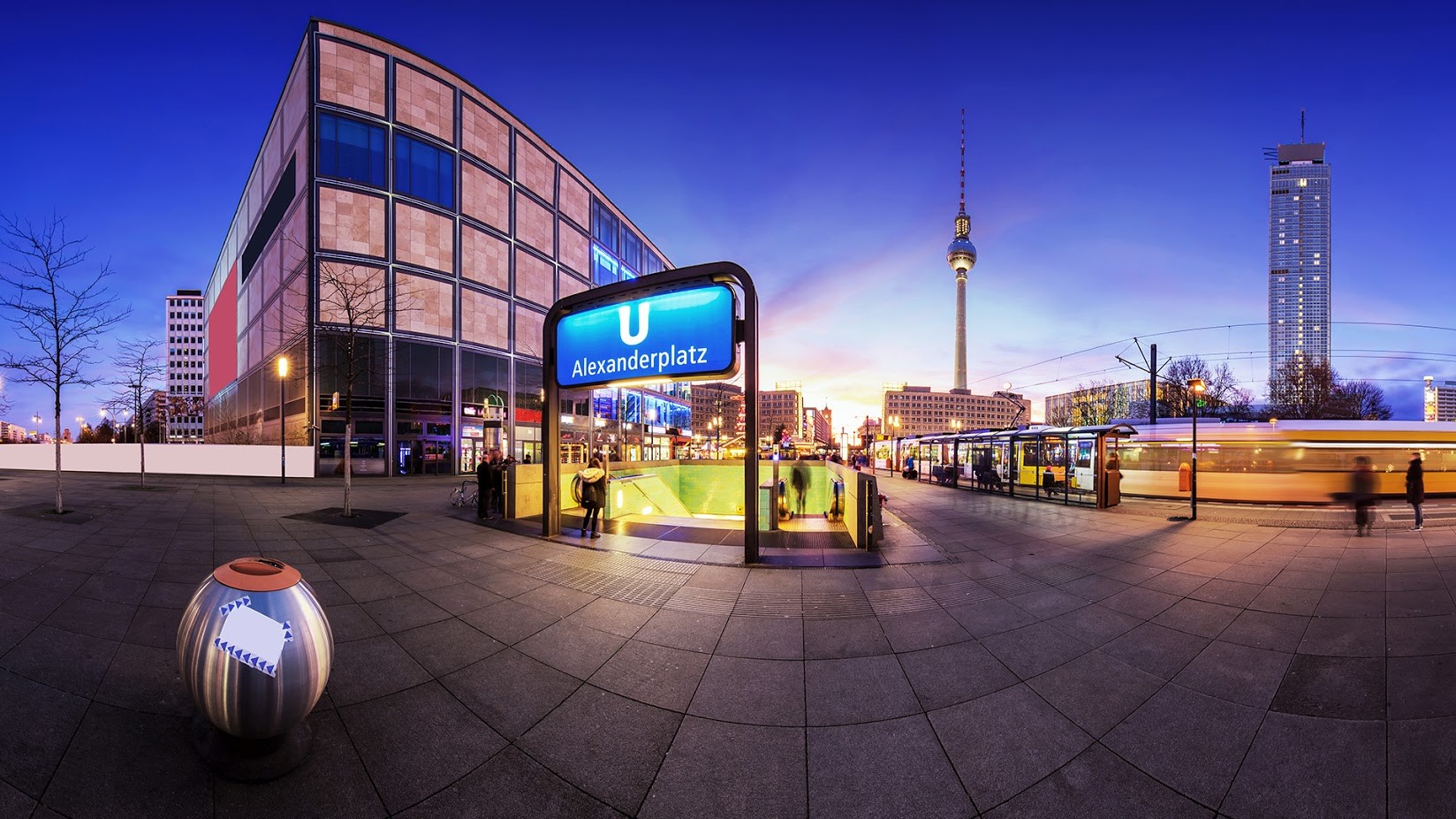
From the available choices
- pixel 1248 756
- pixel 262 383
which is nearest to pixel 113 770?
pixel 1248 756

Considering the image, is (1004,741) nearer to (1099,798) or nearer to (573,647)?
(1099,798)

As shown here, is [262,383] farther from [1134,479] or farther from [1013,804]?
[1134,479]

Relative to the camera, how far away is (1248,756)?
11.4ft

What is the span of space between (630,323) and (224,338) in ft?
239

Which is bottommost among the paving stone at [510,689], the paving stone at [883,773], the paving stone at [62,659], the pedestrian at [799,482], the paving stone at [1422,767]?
the pedestrian at [799,482]

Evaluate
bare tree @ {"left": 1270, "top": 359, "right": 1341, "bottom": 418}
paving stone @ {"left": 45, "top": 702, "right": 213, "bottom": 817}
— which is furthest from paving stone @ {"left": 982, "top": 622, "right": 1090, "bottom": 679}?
bare tree @ {"left": 1270, "top": 359, "right": 1341, "bottom": 418}

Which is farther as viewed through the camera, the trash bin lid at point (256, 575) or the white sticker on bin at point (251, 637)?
the trash bin lid at point (256, 575)

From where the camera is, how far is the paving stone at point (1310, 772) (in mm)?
3012

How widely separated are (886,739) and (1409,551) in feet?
42.0

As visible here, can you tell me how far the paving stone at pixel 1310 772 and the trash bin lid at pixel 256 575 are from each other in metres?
5.85

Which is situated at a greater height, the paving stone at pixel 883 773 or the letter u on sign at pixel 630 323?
the letter u on sign at pixel 630 323

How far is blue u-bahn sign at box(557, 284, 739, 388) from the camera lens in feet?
29.9

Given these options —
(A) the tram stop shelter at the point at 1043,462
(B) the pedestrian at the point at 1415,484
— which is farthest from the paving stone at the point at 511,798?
(B) the pedestrian at the point at 1415,484

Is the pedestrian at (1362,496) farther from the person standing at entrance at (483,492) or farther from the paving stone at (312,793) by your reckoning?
the person standing at entrance at (483,492)
